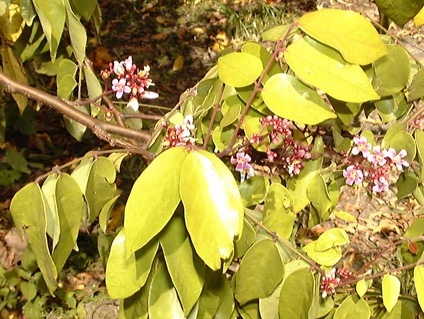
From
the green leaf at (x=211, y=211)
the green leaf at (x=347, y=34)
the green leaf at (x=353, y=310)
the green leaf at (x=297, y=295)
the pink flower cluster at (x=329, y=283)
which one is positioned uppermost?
the green leaf at (x=347, y=34)

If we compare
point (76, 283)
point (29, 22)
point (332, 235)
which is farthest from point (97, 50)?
point (332, 235)

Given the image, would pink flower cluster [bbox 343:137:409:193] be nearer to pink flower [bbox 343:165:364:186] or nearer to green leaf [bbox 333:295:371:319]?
pink flower [bbox 343:165:364:186]

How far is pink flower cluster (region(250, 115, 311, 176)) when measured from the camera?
1.09 meters

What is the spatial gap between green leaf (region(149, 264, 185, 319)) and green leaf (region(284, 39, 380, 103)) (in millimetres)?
374

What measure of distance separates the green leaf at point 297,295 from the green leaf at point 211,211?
1.13 feet

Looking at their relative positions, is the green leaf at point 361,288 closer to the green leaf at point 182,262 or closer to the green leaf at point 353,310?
the green leaf at point 353,310

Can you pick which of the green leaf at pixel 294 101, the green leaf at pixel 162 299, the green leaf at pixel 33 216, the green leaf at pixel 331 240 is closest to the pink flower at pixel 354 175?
the green leaf at pixel 331 240

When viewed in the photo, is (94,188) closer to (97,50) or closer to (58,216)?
(58,216)

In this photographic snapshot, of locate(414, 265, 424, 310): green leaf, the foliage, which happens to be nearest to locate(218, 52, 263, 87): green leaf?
the foliage

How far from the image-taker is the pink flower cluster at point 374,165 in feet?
3.73

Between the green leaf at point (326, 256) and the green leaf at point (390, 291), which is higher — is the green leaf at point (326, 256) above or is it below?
below

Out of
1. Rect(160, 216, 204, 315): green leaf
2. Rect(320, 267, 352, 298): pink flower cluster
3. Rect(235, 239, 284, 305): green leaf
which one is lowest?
Rect(320, 267, 352, 298): pink flower cluster

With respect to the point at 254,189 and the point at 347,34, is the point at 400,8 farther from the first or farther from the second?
the point at 254,189

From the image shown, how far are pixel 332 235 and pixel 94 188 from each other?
47 centimetres
